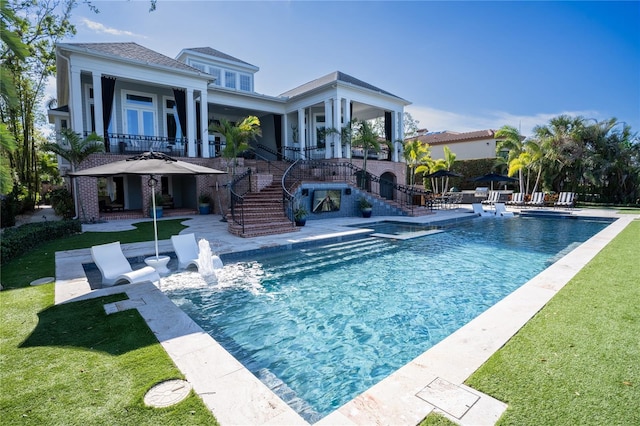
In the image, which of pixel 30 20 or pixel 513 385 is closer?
pixel 513 385

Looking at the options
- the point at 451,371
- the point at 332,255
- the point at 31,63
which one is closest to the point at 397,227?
the point at 332,255

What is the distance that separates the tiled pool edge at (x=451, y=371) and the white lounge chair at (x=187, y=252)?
17.6ft

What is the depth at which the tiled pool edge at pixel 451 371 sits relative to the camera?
2291mm

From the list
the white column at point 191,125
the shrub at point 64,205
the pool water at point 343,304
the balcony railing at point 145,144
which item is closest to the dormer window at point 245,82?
the white column at point 191,125

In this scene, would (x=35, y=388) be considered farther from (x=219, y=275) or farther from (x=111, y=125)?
(x=111, y=125)

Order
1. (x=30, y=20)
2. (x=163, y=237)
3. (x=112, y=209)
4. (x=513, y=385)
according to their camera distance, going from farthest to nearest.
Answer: (x=30, y=20)
(x=112, y=209)
(x=163, y=237)
(x=513, y=385)

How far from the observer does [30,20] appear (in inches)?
762

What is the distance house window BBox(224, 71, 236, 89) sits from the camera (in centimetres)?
2170

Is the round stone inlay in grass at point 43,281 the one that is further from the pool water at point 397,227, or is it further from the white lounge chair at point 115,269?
the pool water at point 397,227

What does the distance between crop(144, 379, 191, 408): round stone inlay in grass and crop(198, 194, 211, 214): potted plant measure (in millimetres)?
14741

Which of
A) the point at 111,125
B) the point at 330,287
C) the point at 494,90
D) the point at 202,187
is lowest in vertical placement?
the point at 330,287

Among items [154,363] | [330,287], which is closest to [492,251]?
[330,287]

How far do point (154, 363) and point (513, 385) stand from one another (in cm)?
309

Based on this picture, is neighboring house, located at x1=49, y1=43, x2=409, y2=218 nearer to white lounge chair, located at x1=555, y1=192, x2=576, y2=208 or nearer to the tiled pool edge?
white lounge chair, located at x1=555, y1=192, x2=576, y2=208
